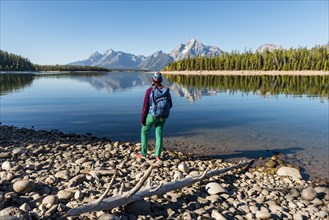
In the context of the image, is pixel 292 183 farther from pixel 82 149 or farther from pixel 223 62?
pixel 223 62

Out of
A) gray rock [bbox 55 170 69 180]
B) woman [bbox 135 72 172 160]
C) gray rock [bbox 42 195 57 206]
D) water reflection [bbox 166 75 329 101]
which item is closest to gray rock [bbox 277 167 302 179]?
woman [bbox 135 72 172 160]

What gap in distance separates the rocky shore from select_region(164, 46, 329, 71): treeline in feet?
491

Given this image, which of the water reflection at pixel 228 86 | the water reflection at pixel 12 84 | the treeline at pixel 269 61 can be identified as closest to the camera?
the water reflection at pixel 228 86

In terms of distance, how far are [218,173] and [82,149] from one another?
751 centimetres

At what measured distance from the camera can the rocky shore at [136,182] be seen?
6.79 meters

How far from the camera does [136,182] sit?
8984mm

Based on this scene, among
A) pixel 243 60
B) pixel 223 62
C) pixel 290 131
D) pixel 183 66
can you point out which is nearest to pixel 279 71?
pixel 243 60

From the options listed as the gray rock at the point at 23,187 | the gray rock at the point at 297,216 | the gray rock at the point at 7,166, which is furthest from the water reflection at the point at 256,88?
the gray rock at the point at 23,187

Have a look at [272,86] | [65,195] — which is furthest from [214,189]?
[272,86]

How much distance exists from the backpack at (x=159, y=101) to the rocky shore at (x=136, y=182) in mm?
2320

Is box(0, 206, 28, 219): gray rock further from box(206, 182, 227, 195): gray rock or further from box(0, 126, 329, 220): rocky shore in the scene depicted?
box(206, 182, 227, 195): gray rock

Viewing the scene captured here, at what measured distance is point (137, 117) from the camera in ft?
80.3

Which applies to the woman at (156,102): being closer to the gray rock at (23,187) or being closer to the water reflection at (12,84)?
the gray rock at (23,187)

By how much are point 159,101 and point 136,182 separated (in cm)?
345
